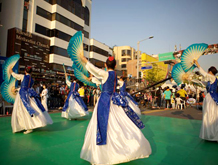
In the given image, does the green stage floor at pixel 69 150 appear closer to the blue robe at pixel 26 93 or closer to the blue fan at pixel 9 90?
the blue robe at pixel 26 93

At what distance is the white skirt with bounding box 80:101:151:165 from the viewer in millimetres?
2549

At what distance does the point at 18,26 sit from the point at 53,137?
1914cm

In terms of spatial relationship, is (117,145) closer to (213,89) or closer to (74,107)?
(213,89)

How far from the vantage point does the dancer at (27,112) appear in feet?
15.7

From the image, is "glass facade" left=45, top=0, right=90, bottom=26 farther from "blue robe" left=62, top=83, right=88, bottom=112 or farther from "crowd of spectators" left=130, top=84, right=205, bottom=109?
"blue robe" left=62, top=83, right=88, bottom=112

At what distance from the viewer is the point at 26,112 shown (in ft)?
15.9

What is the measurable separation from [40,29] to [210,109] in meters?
22.3

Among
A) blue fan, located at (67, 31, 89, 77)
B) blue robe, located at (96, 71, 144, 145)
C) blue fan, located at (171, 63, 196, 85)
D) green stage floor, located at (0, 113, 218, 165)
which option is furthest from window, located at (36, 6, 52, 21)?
blue robe, located at (96, 71, 144, 145)

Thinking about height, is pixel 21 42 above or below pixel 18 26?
below

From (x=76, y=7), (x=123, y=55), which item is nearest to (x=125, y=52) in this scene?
(x=123, y=55)

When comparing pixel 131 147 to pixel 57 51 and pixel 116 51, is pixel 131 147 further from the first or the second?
pixel 116 51

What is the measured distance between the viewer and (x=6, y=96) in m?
5.63

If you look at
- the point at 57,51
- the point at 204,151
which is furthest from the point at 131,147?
the point at 57,51

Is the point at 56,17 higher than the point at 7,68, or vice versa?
the point at 56,17
